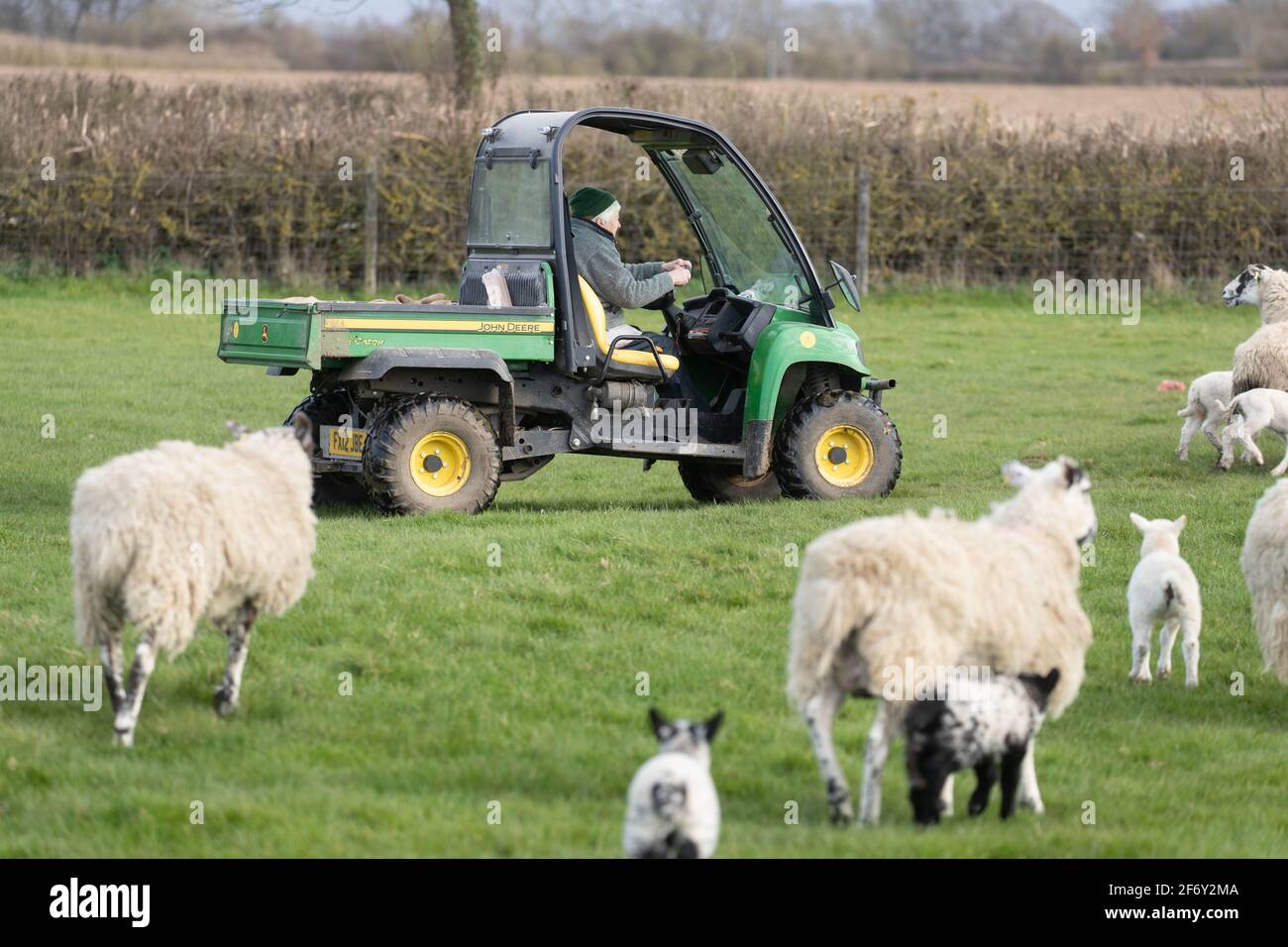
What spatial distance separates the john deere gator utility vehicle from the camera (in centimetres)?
1008

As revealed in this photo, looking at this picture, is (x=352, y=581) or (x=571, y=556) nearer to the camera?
(x=352, y=581)

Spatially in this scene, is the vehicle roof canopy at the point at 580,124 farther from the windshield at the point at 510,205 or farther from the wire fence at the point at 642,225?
the wire fence at the point at 642,225

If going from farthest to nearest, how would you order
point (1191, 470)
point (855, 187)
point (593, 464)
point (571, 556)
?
1. point (855, 187)
2. point (593, 464)
3. point (1191, 470)
4. point (571, 556)

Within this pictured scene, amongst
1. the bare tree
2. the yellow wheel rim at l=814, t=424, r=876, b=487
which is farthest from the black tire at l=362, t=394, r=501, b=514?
the bare tree

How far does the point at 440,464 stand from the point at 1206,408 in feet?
20.9

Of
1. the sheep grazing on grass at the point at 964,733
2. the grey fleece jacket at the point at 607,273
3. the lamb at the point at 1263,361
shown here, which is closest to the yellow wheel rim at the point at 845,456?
the grey fleece jacket at the point at 607,273

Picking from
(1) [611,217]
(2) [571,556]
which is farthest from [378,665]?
(1) [611,217]

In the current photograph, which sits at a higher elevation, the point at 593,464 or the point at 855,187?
the point at 855,187

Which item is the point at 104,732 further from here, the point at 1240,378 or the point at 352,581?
the point at 1240,378

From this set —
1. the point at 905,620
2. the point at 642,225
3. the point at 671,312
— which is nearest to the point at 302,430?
the point at 905,620

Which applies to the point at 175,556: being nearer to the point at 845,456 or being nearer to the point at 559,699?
the point at 559,699

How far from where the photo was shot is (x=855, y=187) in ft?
78.5

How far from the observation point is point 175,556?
598 cm
